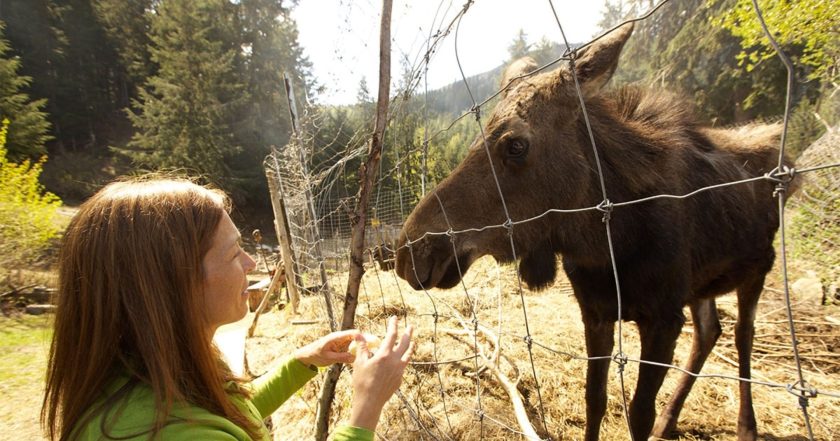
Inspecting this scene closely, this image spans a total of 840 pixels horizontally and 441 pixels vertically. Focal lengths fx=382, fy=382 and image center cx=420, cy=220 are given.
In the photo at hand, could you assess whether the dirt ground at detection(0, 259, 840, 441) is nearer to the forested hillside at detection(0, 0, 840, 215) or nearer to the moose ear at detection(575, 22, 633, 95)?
the moose ear at detection(575, 22, 633, 95)

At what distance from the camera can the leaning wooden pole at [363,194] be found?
2.07 meters

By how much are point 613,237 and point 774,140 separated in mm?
2318

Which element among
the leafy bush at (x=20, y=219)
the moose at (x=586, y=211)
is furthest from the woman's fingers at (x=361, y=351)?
the leafy bush at (x=20, y=219)

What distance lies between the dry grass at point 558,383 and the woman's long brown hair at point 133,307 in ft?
4.60

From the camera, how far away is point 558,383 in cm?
356

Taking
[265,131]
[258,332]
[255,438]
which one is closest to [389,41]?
[255,438]

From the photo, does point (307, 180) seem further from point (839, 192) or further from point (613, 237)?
point (839, 192)

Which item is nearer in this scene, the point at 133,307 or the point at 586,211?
the point at 133,307

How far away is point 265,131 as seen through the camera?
27.6 meters

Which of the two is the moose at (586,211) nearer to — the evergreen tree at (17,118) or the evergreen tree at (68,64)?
the evergreen tree at (17,118)

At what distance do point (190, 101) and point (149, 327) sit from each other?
2985 cm

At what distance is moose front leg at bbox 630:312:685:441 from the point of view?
2.09m

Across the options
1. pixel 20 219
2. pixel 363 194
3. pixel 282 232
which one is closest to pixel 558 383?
pixel 363 194

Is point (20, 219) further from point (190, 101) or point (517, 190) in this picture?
point (190, 101)
